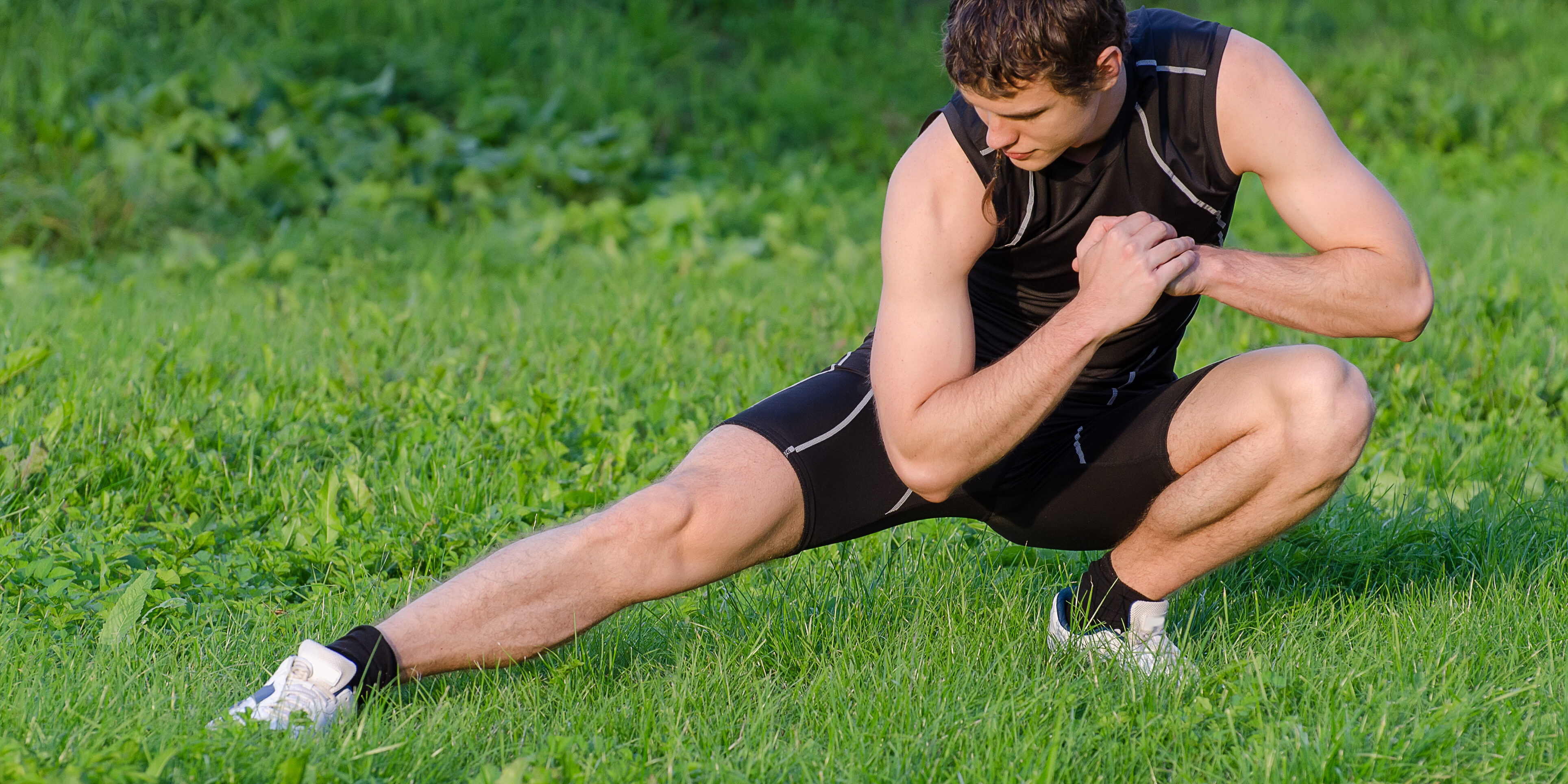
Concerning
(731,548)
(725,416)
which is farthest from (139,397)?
(731,548)

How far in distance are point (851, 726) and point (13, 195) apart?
21.2 feet

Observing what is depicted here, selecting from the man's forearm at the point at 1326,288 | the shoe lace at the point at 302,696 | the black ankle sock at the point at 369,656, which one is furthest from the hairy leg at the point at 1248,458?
the shoe lace at the point at 302,696

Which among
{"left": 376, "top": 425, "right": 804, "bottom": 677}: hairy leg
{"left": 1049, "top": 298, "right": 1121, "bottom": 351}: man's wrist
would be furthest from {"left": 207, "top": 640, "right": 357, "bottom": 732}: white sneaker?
{"left": 1049, "top": 298, "right": 1121, "bottom": 351}: man's wrist

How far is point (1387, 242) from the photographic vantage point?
9.79ft

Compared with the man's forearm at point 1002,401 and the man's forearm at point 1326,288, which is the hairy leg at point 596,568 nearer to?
the man's forearm at point 1002,401

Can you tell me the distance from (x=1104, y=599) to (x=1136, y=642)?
131 millimetres

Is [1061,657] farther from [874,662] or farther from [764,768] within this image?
[764,768]

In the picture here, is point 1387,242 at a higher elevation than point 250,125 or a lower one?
higher

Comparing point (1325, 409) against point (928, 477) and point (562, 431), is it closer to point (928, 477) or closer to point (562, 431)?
point (928, 477)

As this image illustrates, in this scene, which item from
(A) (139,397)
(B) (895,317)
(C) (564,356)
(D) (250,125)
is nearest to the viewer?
(B) (895,317)

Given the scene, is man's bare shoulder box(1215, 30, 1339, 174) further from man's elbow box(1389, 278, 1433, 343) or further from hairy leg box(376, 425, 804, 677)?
hairy leg box(376, 425, 804, 677)

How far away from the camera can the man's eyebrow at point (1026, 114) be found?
9.27ft

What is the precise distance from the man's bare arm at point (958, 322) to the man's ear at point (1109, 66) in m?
0.28

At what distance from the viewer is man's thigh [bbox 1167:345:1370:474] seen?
3.01 metres
